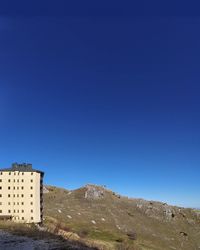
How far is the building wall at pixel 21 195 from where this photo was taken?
154625mm

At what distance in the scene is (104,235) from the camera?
168625mm

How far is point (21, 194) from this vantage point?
156875 millimetres

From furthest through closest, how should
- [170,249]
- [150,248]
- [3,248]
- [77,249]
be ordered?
[170,249] → [150,248] → [3,248] → [77,249]

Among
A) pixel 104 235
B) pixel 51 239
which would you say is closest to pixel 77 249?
pixel 51 239

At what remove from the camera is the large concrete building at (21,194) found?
155 meters

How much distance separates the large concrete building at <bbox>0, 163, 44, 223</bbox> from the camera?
154625mm

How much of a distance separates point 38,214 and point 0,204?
15.0m

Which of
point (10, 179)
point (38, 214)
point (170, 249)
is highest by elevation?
point (10, 179)

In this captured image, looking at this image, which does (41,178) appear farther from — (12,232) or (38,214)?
(12,232)

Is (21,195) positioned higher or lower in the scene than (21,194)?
lower

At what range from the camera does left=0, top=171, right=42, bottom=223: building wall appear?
154625 mm

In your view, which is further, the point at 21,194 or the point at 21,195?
the point at 21,194

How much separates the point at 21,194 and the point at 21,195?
1.23 feet

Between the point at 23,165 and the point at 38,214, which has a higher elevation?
the point at 23,165
